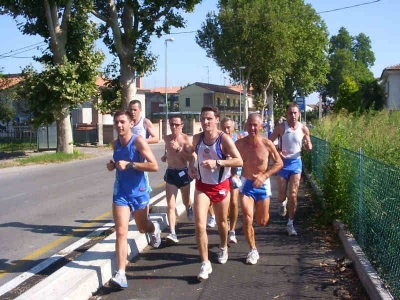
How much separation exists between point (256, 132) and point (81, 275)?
8.90 ft

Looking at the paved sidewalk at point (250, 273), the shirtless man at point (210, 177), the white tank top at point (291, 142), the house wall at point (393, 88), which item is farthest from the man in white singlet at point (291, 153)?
the house wall at point (393, 88)

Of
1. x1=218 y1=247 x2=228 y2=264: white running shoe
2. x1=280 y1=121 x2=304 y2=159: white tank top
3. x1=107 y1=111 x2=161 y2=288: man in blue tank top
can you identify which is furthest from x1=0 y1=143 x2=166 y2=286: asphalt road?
x1=280 y1=121 x2=304 y2=159: white tank top

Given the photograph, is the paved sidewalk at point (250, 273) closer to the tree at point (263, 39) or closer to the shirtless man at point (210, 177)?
the shirtless man at point (210, 177)

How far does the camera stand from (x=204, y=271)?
5398 millimetres

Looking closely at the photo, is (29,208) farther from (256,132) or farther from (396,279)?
(396,279)

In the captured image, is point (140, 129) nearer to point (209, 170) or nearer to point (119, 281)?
point (209, 170)

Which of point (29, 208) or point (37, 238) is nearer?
point (37, 238)

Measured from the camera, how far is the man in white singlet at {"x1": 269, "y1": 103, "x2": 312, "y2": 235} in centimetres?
752

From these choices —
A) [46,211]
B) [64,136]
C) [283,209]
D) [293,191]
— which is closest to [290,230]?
[293,191]

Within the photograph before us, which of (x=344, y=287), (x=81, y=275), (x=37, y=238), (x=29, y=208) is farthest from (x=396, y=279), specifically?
(x=29, y=208)

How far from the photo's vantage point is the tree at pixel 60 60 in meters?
21.6

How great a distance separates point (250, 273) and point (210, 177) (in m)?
1.18

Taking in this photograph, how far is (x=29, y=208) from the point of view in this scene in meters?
10.2

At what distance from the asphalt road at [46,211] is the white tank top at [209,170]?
2.53 meters
